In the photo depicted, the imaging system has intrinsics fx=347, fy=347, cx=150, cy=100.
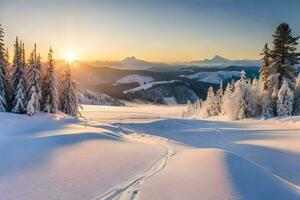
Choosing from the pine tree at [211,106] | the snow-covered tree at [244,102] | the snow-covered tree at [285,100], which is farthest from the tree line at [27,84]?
the pine tree at [211,106]

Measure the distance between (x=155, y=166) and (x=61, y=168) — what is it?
4061mm

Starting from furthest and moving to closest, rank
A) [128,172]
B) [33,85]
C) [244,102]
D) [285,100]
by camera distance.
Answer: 1. [244,102]
2. [285,100]
3. [33,85]
4. [128,172]

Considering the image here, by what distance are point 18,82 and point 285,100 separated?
35.0 meters

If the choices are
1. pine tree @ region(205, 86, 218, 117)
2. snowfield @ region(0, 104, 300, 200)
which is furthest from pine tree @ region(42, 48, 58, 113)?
pine tree @ region(205, 86, 218, 117)

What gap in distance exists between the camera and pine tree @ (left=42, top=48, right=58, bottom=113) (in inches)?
1698

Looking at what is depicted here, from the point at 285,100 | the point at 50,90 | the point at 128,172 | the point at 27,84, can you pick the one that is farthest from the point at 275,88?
the point at 128,172

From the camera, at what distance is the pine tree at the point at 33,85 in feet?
130

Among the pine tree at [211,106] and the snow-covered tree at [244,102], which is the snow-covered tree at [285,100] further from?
the pine tree at [211,106]

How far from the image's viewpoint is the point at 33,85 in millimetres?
40938

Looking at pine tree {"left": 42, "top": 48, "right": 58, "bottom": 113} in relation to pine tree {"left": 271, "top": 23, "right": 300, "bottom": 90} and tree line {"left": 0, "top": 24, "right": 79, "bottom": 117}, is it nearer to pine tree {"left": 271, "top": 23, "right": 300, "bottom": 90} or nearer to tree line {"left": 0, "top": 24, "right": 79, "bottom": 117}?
tree line {"left": 0, "top": 24, "right": 79, "bottom": 117}

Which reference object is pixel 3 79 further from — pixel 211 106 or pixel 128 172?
pixel 211 106

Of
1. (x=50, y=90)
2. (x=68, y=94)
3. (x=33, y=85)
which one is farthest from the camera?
(x=68, y=94)

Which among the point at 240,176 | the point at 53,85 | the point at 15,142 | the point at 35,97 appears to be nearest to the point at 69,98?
the point at 53,85

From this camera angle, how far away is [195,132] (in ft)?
114
